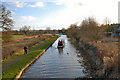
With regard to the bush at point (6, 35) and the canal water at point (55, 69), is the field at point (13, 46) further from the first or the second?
the canal water at point (55, 69)

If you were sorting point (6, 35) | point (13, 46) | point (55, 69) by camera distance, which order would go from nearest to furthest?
point (55, 69), point (6, 35), point (13, 46)

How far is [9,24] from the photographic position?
2803cm

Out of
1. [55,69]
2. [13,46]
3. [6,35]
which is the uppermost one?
[6,35]

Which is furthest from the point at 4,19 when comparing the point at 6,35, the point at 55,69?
the point at 55,69

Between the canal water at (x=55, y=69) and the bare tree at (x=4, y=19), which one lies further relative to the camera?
the bare tree at (x=4, y=19)

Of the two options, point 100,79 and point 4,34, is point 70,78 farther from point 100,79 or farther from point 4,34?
point 4,34

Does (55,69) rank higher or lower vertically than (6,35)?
lower

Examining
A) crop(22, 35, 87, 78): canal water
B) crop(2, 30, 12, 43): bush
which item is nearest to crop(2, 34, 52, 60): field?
crop(2, 30, 12, 43): bush

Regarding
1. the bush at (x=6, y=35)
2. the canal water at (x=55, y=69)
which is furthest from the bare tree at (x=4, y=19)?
the canal water at (x=55, y=69)

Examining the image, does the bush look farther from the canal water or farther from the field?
the canal water

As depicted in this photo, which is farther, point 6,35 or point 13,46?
point 13,46

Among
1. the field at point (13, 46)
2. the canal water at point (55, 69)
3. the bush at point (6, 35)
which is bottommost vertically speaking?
the canal water at point (55, 69)

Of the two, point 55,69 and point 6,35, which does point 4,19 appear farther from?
point 55,69

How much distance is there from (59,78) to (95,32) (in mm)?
14771
